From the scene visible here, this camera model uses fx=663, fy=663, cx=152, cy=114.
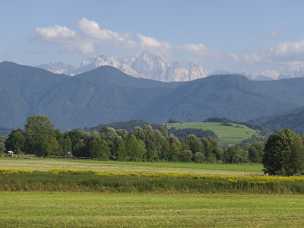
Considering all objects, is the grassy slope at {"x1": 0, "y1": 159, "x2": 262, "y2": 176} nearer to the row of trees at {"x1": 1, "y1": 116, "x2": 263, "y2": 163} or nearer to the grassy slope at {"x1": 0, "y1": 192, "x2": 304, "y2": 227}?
the grassy slope at {"x1": 0, "y1": 192, "x2": 304, "y2": 227}

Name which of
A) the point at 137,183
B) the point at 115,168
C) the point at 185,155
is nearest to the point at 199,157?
the point at 185,155

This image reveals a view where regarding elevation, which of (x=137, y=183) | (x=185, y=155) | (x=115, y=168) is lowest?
(x=137, y=183)

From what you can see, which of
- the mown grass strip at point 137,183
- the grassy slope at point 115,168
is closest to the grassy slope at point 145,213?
the mown grass strip at point 137,183

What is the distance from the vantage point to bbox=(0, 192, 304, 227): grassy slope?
2773 centimetres

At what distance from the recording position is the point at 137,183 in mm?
51594

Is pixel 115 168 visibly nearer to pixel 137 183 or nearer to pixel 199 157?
pixel 137 183

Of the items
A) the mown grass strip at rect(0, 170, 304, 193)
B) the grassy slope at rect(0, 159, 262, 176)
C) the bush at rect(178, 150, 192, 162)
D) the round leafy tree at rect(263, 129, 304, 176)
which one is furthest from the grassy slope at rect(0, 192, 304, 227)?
the bush at rect(178, 150, 192, 162)

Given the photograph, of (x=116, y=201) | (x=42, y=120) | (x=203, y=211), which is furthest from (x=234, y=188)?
(x=42, y=120)

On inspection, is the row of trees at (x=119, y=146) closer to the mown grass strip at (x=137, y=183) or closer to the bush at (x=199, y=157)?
the bush at (x=199, y=157)

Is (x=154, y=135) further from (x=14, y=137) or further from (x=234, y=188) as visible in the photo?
(x=234, y=188)

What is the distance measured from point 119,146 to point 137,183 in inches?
3902

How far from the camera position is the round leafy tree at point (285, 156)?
88.1 m

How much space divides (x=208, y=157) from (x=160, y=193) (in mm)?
114970

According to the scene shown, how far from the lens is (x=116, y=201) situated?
39344 millimetres
